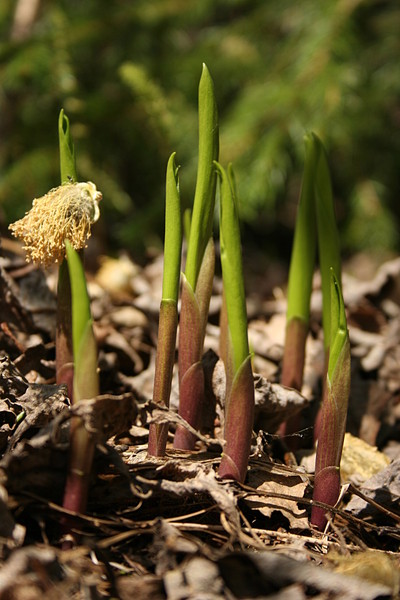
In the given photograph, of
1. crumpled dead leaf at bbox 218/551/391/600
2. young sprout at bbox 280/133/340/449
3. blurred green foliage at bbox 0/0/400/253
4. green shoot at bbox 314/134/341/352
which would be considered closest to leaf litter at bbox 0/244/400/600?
crumpled dead leaf at bbox 218/551/391/600

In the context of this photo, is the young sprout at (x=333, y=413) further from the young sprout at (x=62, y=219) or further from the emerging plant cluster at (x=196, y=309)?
the young sprout at (x=62, y=219)

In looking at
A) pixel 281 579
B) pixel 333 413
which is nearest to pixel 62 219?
pixel 333 413

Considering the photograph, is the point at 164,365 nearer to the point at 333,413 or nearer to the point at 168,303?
the point at 168,303

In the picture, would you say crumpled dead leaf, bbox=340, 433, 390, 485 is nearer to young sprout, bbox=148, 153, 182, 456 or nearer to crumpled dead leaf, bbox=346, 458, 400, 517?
crumpled dead leaf, bbox=346, 458, 400, 517

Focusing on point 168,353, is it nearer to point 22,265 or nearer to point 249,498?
point 249,498

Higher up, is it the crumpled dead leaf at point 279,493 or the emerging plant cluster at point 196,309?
the emerging plant cluster at point 196,309

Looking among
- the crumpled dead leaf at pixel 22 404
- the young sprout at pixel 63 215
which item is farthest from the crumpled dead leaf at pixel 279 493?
the young sprout at pixel 63 215
